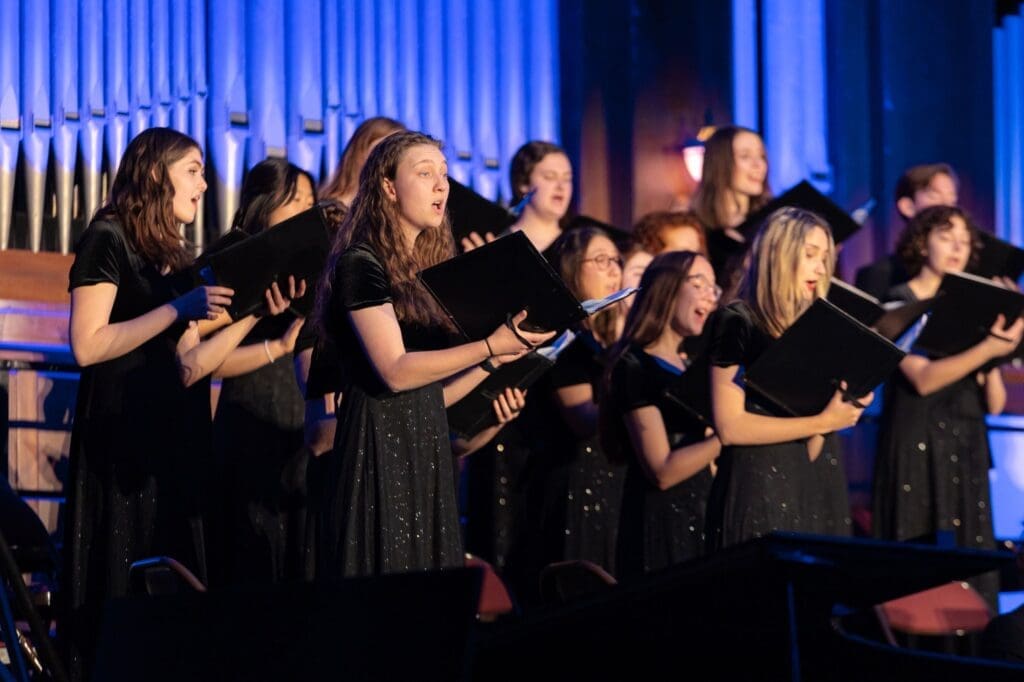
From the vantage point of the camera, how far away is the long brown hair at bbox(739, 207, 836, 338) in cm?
435

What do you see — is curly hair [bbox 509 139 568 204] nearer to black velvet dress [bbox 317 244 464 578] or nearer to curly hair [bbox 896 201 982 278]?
curly hair [bbox 896 201 982 278]

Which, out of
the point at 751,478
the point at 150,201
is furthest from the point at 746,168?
the point at 150,201

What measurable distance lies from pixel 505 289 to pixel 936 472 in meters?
2.80

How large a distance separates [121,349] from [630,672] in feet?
6.35

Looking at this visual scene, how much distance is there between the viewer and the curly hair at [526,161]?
5.69 metres

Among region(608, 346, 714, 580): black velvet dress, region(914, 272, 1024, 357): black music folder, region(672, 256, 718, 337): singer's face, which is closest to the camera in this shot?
region(608, 346, 714, 580): black velvet dress

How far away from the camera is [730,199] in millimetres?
5914

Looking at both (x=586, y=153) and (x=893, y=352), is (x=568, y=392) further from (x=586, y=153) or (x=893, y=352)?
(x=586, y=153)

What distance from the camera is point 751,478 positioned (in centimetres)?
423

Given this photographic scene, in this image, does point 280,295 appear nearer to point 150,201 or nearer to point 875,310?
point 150,201

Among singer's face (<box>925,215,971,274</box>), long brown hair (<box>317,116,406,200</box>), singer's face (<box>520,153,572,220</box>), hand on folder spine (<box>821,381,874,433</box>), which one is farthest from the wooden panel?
singer's face (<box>925,215,971,274</box>)

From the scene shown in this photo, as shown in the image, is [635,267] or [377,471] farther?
[635,267]

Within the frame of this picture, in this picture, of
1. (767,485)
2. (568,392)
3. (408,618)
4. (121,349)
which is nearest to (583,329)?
(568,392)

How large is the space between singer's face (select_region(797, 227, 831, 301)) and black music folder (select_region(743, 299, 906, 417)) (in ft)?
0.88
